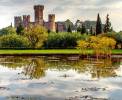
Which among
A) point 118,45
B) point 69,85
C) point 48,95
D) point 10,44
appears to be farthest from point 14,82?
point 10,44

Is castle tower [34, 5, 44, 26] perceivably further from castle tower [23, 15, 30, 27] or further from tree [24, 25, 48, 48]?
tree [24, 25, 48, 48]

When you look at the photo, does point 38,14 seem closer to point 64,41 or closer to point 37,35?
point 64,41

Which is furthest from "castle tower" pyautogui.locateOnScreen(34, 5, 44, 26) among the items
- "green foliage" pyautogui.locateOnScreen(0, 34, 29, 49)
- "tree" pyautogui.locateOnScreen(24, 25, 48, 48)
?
"tree" pyautogui.locateOnScreen(24, 25, 48, 48)

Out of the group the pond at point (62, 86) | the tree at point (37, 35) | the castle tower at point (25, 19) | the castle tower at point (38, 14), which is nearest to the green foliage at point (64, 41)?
the tree at point (37, 35)

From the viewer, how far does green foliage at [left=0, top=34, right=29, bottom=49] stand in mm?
82312

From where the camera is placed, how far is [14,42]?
3307 inches

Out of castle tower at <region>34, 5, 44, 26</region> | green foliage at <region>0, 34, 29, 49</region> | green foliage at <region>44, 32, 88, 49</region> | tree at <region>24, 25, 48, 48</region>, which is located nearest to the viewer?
tree at <region>24, 25, 48, 48</region>

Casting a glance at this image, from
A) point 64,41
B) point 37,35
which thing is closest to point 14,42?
point 37,35

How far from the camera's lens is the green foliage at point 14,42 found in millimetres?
82312

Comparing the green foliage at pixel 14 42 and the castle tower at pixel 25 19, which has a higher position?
the castle tower at pixel 25 19

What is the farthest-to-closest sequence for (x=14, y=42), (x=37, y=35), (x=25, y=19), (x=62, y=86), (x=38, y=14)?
(x=25, y=19), (x=38, y=14), (x=14, y=42), (x=37, y=35), (x=62, y=86)

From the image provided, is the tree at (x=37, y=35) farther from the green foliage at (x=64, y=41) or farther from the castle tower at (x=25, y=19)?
the castle tower at (x=25, y=19)

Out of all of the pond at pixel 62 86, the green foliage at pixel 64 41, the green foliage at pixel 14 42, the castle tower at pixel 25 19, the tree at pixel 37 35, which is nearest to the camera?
the pond at pixel 62 86

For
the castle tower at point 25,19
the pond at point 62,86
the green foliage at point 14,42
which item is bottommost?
the pond at point 62,86
